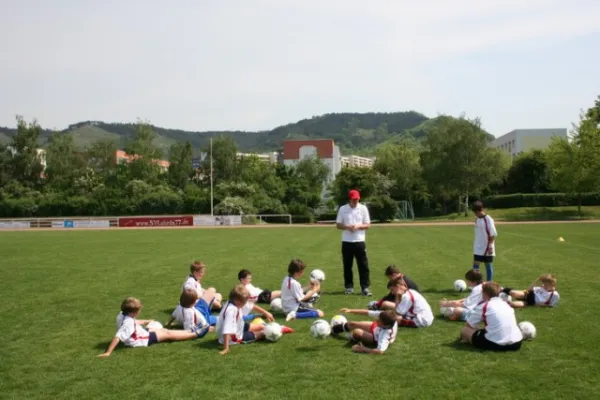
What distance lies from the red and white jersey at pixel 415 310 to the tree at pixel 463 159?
5220cm

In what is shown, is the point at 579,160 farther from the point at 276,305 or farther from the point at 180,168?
the point at 180,168

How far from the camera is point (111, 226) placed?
54.4m

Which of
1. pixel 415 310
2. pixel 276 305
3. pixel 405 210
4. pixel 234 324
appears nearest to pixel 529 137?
pixel 405 210

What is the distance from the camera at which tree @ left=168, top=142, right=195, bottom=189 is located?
81.9m

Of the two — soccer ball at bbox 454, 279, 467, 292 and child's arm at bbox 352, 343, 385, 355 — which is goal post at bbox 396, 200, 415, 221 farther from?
child's arm at bbox 352, 343, 385, 355

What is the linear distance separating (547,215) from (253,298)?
48.7 m

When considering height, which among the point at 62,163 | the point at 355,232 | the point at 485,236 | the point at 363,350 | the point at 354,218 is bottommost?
the point at 363,350

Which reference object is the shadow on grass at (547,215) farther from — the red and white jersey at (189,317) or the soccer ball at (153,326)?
the soccer ball at (153,326)

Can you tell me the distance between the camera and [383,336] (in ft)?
22.2

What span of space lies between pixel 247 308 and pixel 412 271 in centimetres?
718

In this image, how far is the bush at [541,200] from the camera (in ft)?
185

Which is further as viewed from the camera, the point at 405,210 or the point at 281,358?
the point at 405,210

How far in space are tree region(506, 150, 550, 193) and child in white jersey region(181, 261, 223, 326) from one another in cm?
6561

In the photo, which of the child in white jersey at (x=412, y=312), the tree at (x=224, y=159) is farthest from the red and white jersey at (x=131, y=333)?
the tree at (x=224, y=159)
